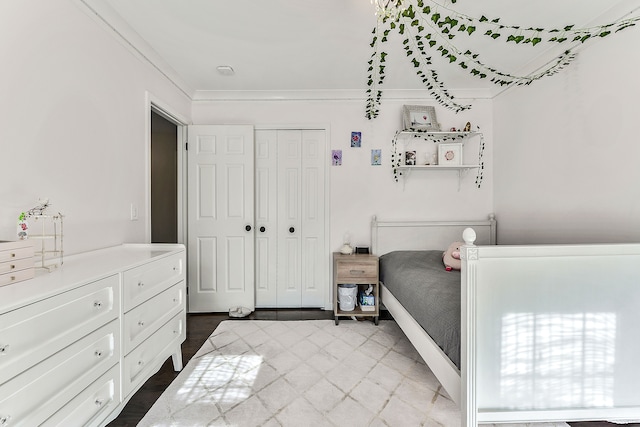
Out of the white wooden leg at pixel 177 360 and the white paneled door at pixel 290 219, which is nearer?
the white wooden leg at pixel 177 360

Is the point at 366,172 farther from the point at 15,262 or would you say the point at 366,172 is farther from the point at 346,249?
the point at 15,262

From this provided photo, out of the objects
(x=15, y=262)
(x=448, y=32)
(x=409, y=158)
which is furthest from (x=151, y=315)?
(x=409, y=158)

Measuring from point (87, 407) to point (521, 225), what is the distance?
3455 mm

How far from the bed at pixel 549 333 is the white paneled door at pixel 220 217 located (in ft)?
7.90

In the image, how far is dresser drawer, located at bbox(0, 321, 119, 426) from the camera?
0.90 meters

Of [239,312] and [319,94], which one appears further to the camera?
[319,94]

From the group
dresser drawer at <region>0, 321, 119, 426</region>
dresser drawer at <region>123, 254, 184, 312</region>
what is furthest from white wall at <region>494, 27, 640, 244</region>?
dresser drawer at <region>0, 321, 119, 426</region>

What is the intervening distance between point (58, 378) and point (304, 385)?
1344mm

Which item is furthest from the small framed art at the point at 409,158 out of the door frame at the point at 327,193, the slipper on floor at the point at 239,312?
the slipper on floor at the point at 239,312

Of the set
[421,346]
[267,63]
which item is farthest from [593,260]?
[267,63]

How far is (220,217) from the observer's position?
10.6 feet

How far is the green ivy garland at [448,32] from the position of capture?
172 centimetres

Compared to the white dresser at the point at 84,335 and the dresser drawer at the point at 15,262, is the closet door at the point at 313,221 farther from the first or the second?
the dresser drawer at the point at 15,262

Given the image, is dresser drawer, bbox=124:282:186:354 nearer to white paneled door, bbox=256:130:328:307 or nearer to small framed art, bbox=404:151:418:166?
white paneled door, bbox=256:130:328:307
